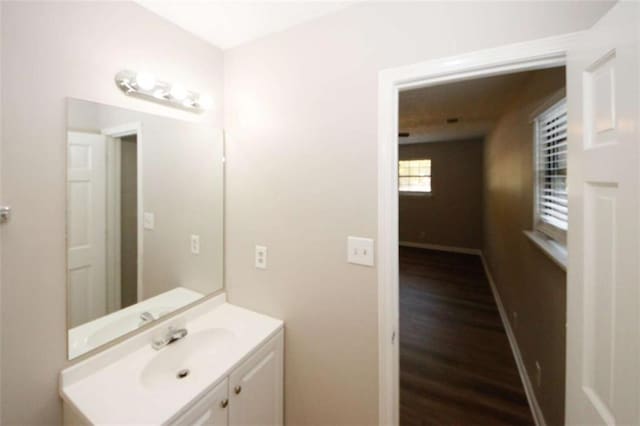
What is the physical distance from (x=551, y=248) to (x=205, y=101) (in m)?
2.20

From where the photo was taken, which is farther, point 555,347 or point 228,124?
point 228,124

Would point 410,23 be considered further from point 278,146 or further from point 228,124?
point 228,124

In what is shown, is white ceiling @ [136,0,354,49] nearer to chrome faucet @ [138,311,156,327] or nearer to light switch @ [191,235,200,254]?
light switch @ [191,235,200,254]

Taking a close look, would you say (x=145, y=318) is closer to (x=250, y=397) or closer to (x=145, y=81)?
(x=250, y=397)

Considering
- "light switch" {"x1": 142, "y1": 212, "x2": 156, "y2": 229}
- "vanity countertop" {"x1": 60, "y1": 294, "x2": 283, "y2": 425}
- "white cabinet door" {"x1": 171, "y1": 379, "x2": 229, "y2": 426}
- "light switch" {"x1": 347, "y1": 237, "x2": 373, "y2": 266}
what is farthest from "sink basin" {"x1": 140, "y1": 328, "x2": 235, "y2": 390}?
"light switch" {"x1": 347, "y1": 237, "x2": 373, "y2": 266}

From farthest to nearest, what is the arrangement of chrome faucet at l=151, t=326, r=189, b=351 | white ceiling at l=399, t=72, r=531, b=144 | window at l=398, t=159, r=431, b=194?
window at l=398, t=159, r=431, b=194 → white ceiling at l=399, t=72, r=531, b=144 → chrome faucet at l=151, t=326, r=189, b=351

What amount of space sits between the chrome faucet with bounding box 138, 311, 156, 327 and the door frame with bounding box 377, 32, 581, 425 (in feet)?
3.65

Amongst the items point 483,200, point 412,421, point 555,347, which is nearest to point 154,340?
point 412,421

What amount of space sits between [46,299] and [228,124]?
1.18 meters

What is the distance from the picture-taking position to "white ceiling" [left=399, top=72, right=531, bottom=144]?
7.80 feet

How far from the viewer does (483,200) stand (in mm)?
5527

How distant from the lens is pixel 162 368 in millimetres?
1202

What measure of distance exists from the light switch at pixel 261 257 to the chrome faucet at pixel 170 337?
0.49 meters

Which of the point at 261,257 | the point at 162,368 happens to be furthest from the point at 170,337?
the point at 261,257
